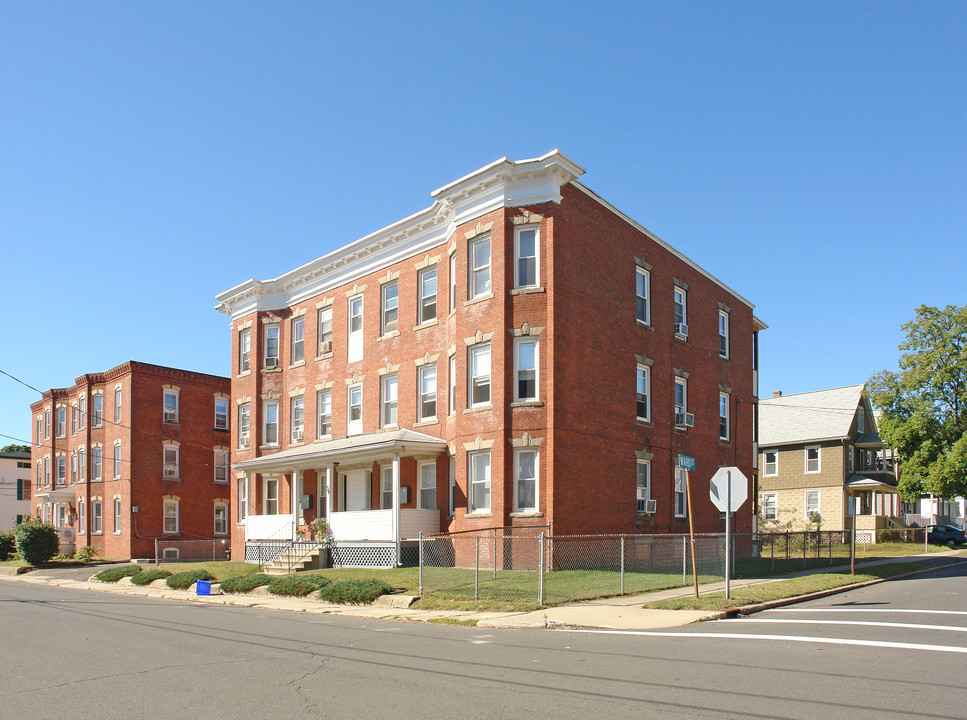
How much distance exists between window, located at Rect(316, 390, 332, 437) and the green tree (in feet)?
120

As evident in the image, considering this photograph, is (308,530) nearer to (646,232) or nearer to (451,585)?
(451,585)

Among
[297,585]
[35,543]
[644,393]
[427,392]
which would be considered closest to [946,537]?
[644,393]

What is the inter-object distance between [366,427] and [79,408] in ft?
94.1

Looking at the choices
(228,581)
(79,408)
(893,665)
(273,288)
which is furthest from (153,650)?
(79,408)

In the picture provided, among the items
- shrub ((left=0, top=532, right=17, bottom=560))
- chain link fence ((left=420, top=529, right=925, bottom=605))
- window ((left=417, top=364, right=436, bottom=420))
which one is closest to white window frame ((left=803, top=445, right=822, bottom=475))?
chain link fence ((left=420, top=529, right=925, bottom=605))

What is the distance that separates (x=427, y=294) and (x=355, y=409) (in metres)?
5.75

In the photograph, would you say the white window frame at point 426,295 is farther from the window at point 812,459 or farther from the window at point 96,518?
the window at point 812,459

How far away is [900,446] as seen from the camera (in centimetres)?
5172

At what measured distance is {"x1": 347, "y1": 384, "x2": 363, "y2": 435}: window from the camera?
31.2 meters

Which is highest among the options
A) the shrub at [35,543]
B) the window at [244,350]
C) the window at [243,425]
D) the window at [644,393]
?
the window at [244,350]

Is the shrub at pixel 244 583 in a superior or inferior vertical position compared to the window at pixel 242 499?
inferior

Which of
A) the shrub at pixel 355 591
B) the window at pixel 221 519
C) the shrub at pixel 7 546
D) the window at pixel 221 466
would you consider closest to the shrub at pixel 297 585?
the shrub at pixel 355 591

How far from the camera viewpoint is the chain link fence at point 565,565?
1869 cm

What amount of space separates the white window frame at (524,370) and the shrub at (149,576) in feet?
44.1
